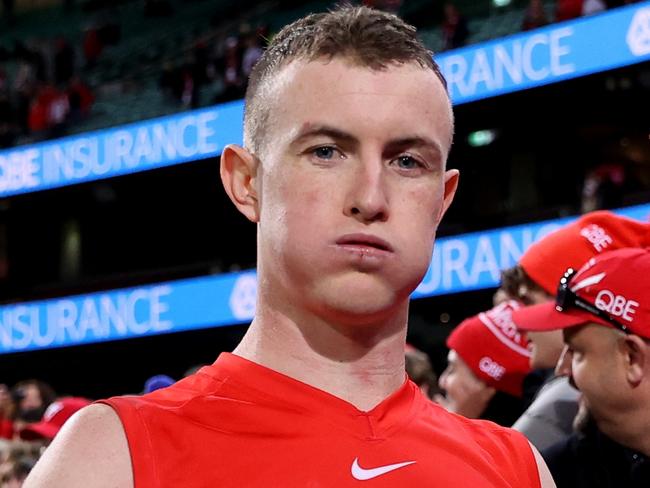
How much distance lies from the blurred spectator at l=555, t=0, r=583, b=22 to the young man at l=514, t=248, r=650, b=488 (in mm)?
8197

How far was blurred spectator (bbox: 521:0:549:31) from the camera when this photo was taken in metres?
10.5

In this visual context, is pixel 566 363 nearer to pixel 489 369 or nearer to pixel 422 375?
pixel 489 369

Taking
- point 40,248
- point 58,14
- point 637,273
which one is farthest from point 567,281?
point 58,14

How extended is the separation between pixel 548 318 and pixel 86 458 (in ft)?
4.79

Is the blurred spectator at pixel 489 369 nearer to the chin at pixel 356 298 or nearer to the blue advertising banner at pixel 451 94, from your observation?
the chin at pixel 356 298

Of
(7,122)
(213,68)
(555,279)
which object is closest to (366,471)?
(555,279)

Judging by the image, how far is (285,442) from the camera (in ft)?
4.68

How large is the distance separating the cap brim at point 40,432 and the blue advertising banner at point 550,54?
22.1 feet

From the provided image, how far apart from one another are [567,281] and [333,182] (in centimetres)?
120

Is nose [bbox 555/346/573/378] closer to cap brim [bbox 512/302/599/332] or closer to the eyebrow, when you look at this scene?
cap brim [bbox 512/302/599/332]

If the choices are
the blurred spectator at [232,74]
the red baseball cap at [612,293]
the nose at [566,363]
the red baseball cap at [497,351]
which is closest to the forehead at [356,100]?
the red baseball cap at [612,293]

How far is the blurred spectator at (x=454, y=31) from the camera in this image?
11602 mm

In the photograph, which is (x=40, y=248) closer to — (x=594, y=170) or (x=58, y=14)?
(x=58, y=14)

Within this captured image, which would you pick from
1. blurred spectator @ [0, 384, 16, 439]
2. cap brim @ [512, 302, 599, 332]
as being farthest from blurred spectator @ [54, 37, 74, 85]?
cap brim @ [512, 302, 599, 332]
